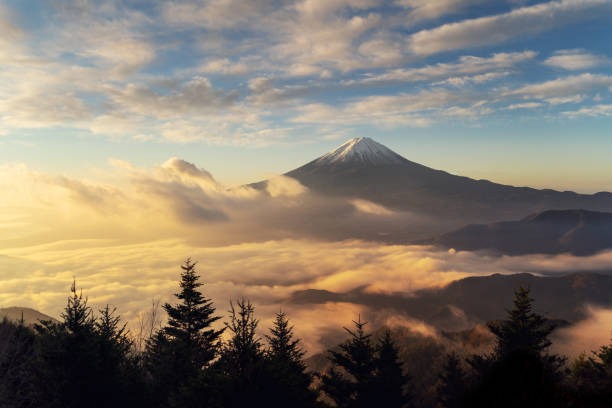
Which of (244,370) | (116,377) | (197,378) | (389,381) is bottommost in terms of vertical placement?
(389,381)

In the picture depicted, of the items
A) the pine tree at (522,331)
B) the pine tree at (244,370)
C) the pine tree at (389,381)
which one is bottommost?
the pine tree at (389,381)

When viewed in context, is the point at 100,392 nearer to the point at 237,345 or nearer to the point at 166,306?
the point at 237,345

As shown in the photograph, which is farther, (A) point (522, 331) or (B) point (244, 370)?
(A) point (522, 331)

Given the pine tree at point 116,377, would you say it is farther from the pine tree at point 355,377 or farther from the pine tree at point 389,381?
the pine tree at point 389,381

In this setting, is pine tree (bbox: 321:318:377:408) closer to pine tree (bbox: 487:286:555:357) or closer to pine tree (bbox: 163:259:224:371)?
pine tree (bbox: 487:286:555:357)

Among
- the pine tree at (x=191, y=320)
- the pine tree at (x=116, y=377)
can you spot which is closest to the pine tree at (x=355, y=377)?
the pine tree at (x=191, y=320)

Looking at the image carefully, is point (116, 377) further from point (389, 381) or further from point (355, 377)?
point (389, 381)

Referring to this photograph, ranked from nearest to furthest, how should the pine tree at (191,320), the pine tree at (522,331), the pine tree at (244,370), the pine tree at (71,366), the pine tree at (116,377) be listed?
the pine tree at (244,370), the pine tree at (71,366), the pine tree at (116,377), the pine tree at (522,331), the pine tree at (191,320)

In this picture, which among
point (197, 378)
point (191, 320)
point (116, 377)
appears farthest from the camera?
point (191, 320)

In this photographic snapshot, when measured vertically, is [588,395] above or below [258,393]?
above

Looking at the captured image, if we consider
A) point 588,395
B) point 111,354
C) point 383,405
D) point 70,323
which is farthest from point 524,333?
point 70,323

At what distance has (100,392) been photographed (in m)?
20.1

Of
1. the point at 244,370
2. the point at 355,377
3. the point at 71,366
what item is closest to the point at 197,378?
the point at 244,370

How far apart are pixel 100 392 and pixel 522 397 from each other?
20.6 meters
